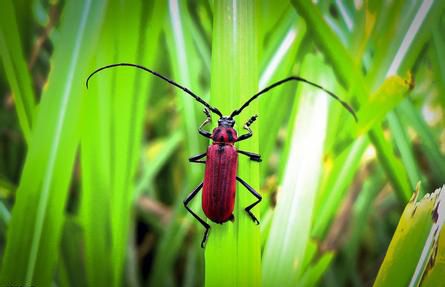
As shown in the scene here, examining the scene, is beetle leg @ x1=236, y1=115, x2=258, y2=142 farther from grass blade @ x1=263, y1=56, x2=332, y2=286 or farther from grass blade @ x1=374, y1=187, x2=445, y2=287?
grass blade @ x1=374, y1=187, x2=445, y2=287

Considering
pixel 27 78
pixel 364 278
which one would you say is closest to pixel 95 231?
pixel 27 78

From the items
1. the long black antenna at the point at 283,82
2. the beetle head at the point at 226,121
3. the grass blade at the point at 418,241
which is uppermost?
the long black antenna at the point at 283,82

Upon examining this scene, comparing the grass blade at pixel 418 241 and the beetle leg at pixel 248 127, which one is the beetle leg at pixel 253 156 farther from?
the grass blade at pixel 418 241

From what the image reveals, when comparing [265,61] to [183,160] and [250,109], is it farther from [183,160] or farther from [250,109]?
[183,160]

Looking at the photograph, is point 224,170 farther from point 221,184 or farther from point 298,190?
point 298,190

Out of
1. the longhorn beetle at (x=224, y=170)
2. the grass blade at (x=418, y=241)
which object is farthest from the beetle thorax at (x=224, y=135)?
the grass blade at (x=418, y=241)
